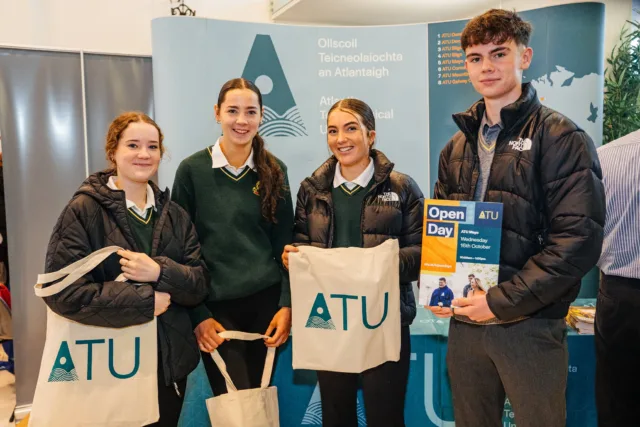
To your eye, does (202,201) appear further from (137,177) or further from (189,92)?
(189,92)

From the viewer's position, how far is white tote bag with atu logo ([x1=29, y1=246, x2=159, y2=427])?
5.35 ft

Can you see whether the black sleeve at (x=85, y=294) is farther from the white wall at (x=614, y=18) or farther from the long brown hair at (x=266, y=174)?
the white wall at (x=614, y=18)

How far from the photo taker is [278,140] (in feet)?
10.4

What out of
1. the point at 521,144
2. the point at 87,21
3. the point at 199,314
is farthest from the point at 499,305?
the point at 87,21

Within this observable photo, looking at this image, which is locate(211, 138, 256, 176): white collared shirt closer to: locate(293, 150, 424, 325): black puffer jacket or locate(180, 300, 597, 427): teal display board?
locate(293, 150, 424, 325): black puffer jacket

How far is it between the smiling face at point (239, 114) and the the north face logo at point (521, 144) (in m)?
1.01

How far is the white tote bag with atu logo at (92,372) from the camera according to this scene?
1.63 metres

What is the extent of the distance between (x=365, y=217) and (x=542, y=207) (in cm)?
64

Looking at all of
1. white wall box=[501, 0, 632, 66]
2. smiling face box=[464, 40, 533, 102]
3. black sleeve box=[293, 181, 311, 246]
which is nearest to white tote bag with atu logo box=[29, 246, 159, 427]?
black sleeve box=[293, 181, 311, 246]

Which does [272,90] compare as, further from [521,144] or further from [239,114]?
[521,144]

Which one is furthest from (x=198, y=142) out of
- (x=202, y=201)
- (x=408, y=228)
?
(x=408, y=228)

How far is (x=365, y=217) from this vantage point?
6.48 feet

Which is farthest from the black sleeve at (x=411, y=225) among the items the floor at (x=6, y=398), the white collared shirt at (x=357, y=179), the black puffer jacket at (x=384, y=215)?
the floor at (x=6, y=398)

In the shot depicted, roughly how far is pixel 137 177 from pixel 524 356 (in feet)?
4.72
